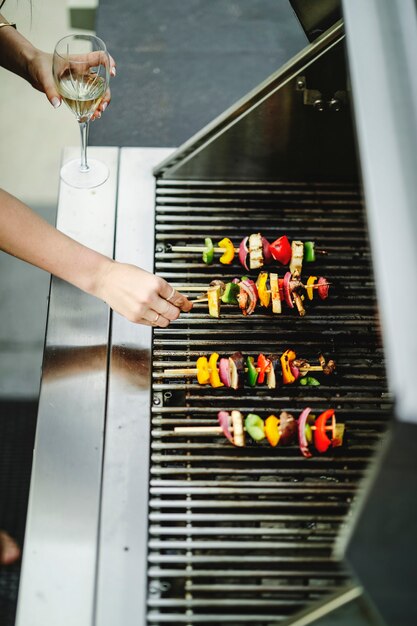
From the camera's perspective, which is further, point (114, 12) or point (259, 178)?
point (114, 12)

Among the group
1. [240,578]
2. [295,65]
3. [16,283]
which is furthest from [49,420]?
[16,283]

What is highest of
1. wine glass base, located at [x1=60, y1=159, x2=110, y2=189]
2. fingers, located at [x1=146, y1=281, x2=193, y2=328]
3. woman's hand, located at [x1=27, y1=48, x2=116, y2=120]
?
woman's hand, located at [x1=27, y1=48, x2=116, y2=120]

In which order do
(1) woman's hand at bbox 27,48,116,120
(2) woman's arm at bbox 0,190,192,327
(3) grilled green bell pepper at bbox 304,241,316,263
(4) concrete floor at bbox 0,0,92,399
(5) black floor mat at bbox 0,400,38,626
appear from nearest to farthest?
(2) woman's arm at bbox 0,190,192,327 < (3) grilled green bell pepper at bbox 304,241,316,263 < (1) woman's hand at bbox 27,48,116,120 < (5) black floor mat at bbox 0,400,38,626 < (4) concrete floor at bbox 0,0,92,399

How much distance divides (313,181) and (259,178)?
0.19 metres

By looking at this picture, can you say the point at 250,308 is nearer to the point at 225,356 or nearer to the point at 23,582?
the point at 225,356

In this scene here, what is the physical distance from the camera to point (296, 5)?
5.96 ft

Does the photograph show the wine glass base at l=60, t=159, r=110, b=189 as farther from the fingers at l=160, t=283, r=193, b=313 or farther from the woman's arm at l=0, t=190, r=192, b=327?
the fingers at l=160, t=283, r=193, b=313

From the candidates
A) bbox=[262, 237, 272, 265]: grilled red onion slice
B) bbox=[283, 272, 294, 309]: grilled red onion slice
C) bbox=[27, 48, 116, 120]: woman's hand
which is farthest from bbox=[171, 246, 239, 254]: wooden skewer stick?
bbox=[27, 48, 116, 120]: woman's hand

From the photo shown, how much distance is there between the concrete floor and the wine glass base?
55 cm

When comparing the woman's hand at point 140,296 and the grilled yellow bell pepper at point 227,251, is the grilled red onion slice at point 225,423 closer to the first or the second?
the woman's hand at point 140,296

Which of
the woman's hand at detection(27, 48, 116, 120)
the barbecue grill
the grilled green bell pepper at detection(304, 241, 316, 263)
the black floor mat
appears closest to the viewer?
the barbecue grill

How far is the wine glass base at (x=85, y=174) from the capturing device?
219 centimetres

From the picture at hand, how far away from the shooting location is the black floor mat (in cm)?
231

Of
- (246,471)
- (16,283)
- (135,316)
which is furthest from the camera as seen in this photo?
(16,283)
